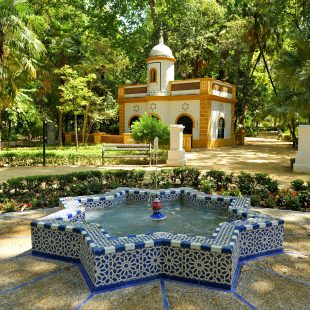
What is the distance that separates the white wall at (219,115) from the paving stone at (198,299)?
73.3ft

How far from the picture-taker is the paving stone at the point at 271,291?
12.1ft

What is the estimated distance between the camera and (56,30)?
89.7 feet

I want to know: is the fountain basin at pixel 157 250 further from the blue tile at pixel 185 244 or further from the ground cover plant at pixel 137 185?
the ground cover plant at pixel 137 185

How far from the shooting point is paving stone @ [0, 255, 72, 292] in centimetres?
416

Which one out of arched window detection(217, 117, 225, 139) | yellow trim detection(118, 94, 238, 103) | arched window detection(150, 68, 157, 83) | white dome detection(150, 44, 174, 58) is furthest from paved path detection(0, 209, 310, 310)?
white dome detection(150, 44, 174, 58)

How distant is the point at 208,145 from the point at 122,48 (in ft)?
39.9

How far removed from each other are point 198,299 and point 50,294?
167 centimetres

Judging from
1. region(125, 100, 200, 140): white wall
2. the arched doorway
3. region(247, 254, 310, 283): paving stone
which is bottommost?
region(247, 254, 310, 283): paving stone

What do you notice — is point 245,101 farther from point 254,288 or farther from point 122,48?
point 254,288

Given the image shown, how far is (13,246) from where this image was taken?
529 centimetres

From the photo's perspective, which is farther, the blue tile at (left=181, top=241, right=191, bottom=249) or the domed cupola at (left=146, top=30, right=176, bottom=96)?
the domed cupola at (left=146, top=30, right=176, bottom=96)

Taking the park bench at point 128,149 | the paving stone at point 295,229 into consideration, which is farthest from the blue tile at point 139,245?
the park bench at point 128,149

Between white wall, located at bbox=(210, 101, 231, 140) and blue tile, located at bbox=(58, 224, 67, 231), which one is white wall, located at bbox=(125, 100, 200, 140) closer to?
white wall, located at bbox=(210, 101, 231, 140)

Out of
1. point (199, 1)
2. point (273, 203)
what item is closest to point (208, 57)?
point (199, 1)
